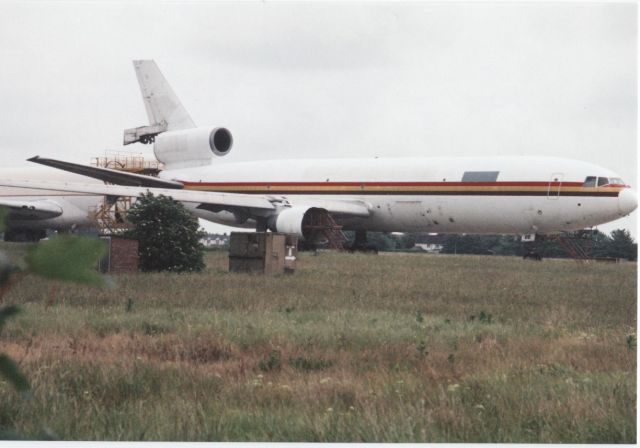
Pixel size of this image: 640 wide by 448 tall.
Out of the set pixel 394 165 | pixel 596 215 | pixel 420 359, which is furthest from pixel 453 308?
pixel 394 165

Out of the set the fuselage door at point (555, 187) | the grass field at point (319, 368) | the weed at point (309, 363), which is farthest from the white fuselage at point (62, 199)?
the weed at point (309, 363)

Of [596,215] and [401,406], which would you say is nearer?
[401,406]

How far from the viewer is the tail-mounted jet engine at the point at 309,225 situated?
24505 millimetres

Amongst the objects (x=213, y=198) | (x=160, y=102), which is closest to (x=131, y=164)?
(x=160, y=102)

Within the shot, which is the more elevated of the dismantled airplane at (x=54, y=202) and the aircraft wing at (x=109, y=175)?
the aircraft wing at (x=109, y=175)

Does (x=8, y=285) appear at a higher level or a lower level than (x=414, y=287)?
higher

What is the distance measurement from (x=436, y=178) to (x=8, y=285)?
1057 inches

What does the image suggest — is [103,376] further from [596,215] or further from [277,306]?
[596,215]

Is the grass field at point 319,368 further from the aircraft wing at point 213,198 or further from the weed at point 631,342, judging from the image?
the aircraft wing at point 213,198

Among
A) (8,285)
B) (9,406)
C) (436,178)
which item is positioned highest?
(436,178)

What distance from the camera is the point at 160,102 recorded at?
36.2 metres

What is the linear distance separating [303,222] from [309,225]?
88 centimetres

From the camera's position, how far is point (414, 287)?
1461 centimetres

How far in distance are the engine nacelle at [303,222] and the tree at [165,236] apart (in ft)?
19.3
